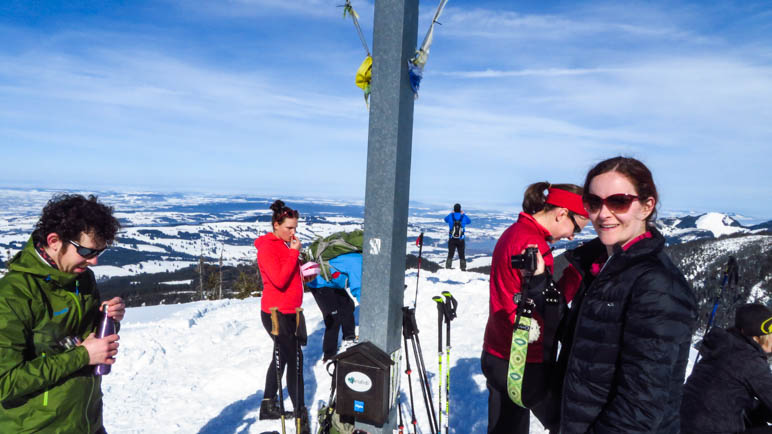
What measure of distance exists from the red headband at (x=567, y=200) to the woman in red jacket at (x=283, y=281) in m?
2.49

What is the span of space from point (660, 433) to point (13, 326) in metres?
2.87

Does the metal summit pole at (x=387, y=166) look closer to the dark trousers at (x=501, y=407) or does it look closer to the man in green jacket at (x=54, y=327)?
the dark trousers at (x=501, y=407)

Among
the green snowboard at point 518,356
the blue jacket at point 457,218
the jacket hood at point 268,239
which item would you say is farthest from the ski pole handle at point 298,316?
the blue jacket at point 457,218

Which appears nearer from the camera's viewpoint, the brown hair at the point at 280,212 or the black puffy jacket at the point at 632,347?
the black puffy jacket at the point at 632,347

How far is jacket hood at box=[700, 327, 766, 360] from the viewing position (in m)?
2.97

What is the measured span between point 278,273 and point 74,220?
215 cm

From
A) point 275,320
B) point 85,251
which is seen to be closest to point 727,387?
point 275,320

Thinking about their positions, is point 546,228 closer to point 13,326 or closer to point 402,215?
point 402,215

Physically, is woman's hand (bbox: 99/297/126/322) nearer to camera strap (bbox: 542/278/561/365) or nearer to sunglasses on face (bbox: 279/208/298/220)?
sunglasses on face (bbox: 279/208/298/220)

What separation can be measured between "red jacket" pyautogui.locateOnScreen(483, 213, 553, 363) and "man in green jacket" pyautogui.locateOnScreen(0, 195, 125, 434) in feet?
7.49

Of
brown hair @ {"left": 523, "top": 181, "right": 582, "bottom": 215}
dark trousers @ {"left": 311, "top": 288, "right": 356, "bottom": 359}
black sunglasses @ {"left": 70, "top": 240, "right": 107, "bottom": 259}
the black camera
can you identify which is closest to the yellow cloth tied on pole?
brown hair @ {"left": 523, "top": 181, "right": 582, "bottom": 215}

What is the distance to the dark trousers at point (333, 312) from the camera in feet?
17.0

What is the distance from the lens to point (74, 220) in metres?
2.19

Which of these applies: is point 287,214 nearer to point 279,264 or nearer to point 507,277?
point 279,264
